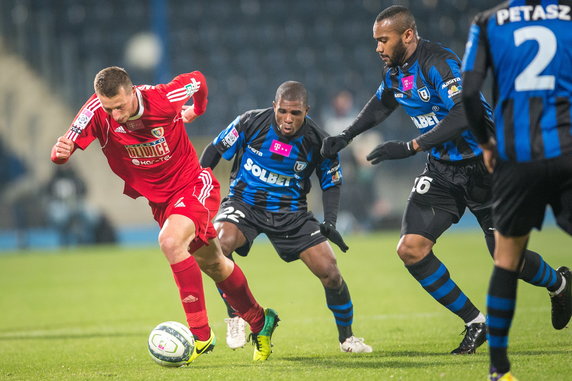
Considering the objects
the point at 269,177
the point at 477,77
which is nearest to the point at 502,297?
the point at 477,77

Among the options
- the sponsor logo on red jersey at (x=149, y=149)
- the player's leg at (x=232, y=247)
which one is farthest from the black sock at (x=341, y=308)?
the sponsor logo on red jersey at (x=149, y=149)

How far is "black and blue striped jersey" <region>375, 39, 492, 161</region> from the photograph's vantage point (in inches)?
215

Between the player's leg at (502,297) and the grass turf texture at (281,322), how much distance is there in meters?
0.43

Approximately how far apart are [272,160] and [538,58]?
112 inches

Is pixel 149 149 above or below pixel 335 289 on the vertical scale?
above

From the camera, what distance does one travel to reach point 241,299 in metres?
5.63

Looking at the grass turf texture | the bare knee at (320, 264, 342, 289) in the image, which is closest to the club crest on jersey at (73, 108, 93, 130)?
the grass turf texture

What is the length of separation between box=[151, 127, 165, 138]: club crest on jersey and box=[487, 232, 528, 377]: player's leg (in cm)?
257

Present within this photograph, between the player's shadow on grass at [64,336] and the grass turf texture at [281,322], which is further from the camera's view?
the player's shadow on grass at [64,336]

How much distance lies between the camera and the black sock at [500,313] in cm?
395

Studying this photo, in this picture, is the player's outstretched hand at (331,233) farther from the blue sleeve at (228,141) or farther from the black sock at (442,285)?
the blue sleeve at (228,141)

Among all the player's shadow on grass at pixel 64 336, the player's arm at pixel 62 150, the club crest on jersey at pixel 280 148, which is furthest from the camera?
the player's shadow on grass at pixel 64 336

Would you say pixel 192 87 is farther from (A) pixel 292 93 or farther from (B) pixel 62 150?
(B) pixel 62 150

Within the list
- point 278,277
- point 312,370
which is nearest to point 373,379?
point 312,370
